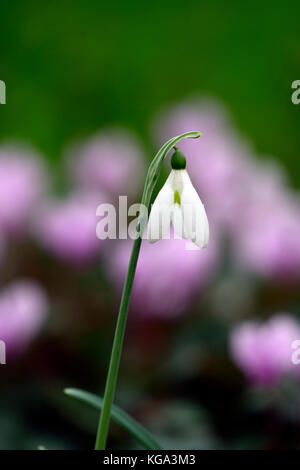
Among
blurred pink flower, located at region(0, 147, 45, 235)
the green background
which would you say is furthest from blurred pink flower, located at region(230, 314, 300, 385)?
the green background

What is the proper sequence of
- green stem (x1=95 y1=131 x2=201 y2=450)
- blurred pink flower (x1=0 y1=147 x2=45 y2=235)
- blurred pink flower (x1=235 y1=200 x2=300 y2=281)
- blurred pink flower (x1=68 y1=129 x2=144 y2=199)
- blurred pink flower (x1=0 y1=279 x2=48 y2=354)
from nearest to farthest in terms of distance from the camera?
green stem (x1=95 y1=131 x2=201 y2=450)
blurred pink flower (x1=0 y1=279 x2=48 y2=354)
blurred pink flower (x1=235 y1=200 x2=300 y2=281)
blurred pink flower (x1=0 y1=147 x2=45 y2=235)
blurred pink flower (x1=68 y1=129 x2=144 y2=199)

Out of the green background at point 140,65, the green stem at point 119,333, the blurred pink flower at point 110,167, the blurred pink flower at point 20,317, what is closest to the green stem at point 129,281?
the green stem at point 119,333

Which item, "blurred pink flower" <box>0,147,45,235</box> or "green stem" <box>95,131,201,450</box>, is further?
"blurred pink flower" <box>0,147,45,235</box>

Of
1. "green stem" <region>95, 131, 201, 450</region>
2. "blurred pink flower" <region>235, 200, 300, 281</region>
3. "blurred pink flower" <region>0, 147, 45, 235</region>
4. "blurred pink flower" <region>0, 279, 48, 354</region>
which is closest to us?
"green stem" <region>95, 131, 201, 450</region>

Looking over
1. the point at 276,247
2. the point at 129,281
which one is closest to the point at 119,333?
the point at 129,281

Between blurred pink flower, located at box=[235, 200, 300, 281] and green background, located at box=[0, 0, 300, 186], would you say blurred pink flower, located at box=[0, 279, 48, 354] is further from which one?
green background, located at box=[0, 0, 300, 186]

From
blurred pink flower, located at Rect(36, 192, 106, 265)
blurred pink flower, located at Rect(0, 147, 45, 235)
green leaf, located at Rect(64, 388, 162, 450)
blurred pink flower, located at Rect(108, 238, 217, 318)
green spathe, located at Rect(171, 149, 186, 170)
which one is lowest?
green leaf, located at Rect(64, 388, 162, 450)

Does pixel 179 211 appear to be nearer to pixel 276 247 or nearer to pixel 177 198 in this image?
pixel 177 198
